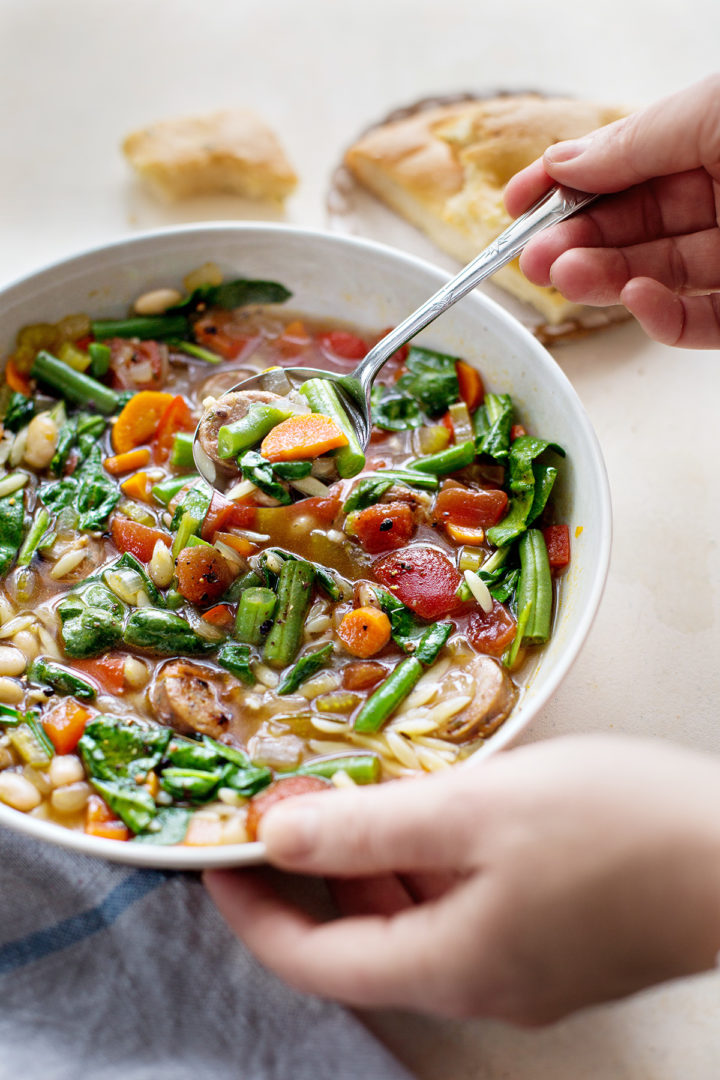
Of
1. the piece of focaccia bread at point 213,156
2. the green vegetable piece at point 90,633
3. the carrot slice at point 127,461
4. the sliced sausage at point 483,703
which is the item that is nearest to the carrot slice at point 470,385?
the sliced sausage at point 483,703

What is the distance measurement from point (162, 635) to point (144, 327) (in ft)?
4.66

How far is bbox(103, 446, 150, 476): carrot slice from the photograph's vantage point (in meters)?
3.35

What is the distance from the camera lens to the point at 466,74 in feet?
16.3

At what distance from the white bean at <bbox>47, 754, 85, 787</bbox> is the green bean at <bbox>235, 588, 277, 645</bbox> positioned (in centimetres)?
63

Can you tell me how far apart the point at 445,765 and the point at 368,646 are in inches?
18.0

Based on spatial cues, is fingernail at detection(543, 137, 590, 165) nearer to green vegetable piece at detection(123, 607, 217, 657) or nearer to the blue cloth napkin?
green vegetable piece at detection(123, 607, 217, 657)

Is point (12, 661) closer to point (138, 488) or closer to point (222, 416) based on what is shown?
point (138, 488)

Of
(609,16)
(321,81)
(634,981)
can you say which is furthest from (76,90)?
(634,981)

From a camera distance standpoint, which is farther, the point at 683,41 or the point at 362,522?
the point at 683,41

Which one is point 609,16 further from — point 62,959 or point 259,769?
point 62,959

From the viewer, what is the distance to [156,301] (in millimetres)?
3652

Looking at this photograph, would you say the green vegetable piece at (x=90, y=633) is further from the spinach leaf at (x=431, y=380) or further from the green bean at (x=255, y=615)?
the spinach leaf at (x=431, y=380)

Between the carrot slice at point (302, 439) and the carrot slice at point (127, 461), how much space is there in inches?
24.3

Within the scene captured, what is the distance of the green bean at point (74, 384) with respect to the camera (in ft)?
11.5
